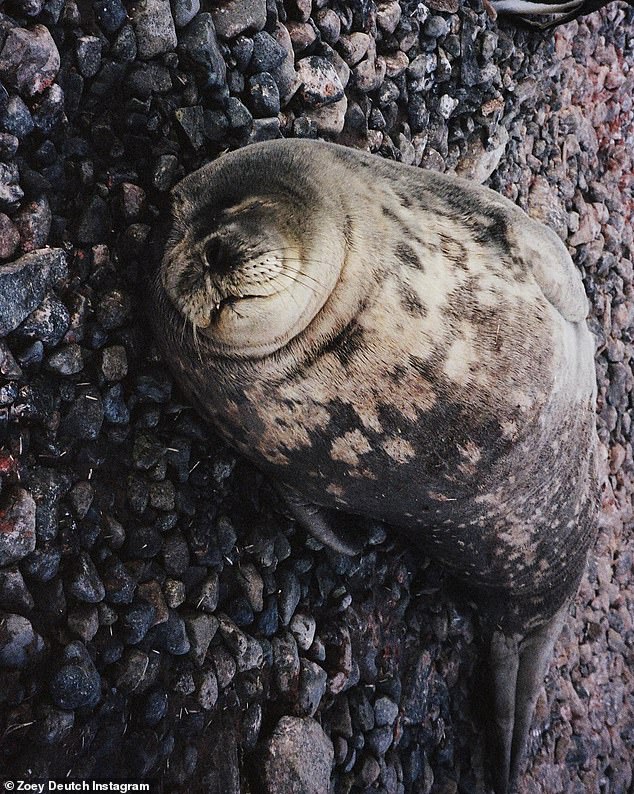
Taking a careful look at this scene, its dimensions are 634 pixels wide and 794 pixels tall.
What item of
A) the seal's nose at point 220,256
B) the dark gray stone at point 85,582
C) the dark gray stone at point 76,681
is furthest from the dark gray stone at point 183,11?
the dark gray stone at point 76,681

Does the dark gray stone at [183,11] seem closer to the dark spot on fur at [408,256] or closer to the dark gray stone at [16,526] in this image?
the dark spot on fur at [408,256]

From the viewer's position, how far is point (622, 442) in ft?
12.7

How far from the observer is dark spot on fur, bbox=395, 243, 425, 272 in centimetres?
200

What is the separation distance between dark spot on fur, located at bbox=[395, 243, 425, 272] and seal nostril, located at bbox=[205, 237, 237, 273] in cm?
42

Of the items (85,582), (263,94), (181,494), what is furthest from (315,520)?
(263,94)

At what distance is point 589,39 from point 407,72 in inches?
64.5

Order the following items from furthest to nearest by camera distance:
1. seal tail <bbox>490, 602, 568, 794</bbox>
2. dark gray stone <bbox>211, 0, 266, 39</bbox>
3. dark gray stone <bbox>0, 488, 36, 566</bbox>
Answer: seal tail <bbox>490, 602, 568, 794</bbox> < dark gray stone <bbox>211, 0, 266, 39</bbox> < dark gray stone <bbox>0, 488, 36, 566</bbox>

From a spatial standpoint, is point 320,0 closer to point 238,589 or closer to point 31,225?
point 31,225

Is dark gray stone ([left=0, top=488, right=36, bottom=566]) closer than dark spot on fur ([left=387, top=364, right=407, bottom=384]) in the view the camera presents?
Yes

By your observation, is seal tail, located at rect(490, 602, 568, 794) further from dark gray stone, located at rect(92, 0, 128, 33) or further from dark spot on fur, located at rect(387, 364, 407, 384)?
dark gray stone, located at rect(92, 0, 128, 33)

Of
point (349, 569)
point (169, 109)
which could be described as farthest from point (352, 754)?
point (169, 109)

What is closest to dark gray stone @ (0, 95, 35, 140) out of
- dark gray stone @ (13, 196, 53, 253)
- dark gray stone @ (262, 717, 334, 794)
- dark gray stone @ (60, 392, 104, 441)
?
dark gray stone @ (13, 196, 53, 253)

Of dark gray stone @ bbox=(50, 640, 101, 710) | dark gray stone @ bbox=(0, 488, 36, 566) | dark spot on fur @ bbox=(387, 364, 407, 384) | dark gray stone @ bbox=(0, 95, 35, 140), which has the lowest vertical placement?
dark gray stone @ bbox=(50, 640, 101, 710)

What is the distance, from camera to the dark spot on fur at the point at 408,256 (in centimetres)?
200
